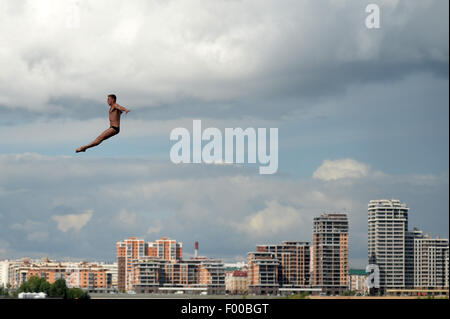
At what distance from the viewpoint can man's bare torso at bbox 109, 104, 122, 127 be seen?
11.5 m

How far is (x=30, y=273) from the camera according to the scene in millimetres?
150375

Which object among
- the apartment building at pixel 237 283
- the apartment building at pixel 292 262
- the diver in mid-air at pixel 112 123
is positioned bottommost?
the apartment building at pixel 237 283

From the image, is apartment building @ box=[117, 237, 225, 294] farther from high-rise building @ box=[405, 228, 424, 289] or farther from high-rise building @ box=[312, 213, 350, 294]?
high-rise building @ box=[405, 228, 424, 289]

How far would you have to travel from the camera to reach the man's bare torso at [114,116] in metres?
11.5

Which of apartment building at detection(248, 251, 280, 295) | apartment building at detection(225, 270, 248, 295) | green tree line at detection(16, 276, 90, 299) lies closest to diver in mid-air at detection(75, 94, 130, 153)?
green tree line at detection(16, 276, 90, 299)

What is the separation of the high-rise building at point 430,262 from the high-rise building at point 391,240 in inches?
104

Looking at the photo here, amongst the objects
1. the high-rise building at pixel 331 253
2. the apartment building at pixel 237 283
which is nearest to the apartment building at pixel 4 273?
the apartment building at pixel 237 283

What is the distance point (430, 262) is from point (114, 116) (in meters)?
148

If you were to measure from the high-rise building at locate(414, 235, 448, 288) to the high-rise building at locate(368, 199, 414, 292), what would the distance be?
264cm

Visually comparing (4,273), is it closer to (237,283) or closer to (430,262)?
(237,283)

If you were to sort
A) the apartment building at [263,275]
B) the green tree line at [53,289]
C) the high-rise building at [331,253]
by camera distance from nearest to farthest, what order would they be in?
the green tree line at [53,289], the high-rise building at [331,253], the apartment building at [263,275]

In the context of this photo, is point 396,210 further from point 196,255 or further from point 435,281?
point 196,255

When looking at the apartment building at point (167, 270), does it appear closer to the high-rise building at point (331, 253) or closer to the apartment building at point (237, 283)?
the apartment building at point (237, 283)
